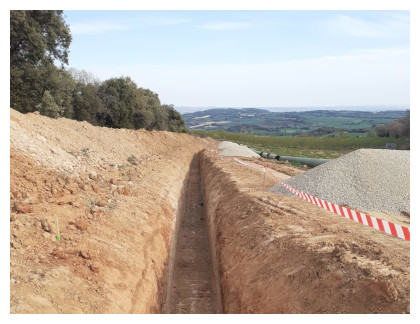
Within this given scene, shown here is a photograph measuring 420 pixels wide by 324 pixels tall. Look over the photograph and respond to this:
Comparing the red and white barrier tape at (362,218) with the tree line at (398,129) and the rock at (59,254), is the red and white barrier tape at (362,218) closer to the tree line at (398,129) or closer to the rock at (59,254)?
the rock at (59,254)

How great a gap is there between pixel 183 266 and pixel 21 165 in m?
6.63

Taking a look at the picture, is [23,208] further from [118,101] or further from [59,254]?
[118,101]

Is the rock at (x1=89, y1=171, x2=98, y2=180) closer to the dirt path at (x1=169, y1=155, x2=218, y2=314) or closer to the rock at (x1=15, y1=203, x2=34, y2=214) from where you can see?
the dirt path at (x1=169, y1=155, x2=218, y2=314)

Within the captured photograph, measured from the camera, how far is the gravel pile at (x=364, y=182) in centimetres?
1285

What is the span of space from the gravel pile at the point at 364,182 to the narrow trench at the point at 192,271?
4215mm

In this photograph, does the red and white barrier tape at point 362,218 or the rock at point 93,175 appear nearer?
the red and white barrier tape at point 362,218

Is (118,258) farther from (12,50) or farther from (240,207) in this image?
(12,50)

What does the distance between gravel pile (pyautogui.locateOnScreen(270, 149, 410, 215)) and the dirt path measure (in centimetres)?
421

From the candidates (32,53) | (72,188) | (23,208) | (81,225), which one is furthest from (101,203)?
(32,53)

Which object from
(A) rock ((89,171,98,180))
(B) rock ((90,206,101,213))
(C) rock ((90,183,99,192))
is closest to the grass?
(A) rock ((89,171,98,180))

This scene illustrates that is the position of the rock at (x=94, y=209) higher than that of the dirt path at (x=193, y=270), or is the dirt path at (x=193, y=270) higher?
the rock at (x=94, y=209)

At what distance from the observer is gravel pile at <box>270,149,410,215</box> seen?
1285 centimetres

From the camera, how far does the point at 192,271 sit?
43.1 ft

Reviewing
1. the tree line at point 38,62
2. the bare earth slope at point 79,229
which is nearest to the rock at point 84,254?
the bare earth slope at point 79,229
